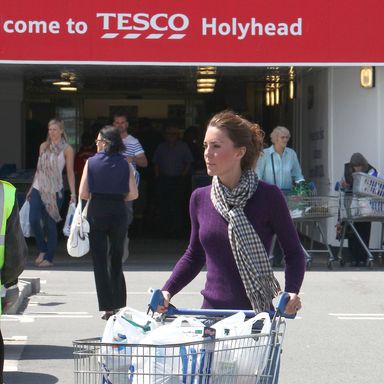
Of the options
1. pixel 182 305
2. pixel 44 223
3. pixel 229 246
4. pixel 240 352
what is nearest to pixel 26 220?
pixel 44 223

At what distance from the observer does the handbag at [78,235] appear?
10.6 m

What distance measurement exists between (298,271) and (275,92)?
18232 mm

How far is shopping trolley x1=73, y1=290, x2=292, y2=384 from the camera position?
12.4ft

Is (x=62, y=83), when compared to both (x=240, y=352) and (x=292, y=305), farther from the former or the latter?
(x=240, y=352)

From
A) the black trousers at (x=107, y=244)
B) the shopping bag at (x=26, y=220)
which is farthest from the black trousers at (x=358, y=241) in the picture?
the black trousers at (x=107, y=244)

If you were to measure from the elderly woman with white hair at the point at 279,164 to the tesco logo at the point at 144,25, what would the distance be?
197cm

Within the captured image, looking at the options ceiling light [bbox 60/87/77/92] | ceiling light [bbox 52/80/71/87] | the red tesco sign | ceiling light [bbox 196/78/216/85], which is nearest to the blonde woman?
the red tesco sign

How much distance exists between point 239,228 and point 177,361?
100cm

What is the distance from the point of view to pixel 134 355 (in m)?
3.79

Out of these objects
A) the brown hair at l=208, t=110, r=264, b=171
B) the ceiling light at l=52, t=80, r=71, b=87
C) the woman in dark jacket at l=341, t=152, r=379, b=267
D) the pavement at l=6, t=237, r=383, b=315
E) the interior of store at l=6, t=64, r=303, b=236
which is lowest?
the pavement at l=6, t=237, r=383, b=315

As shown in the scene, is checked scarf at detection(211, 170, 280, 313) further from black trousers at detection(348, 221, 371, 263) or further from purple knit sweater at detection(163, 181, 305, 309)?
black trousers at detection(348, 221, 371, 263)

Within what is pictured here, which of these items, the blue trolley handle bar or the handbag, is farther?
the handbag

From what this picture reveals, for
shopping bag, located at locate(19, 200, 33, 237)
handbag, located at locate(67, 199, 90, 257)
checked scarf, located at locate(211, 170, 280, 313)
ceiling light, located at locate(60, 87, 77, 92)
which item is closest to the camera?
checked scarf, located at locate(211, 170, 280, 313)

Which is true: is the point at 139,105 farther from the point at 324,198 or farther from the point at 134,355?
the point at 134,355
